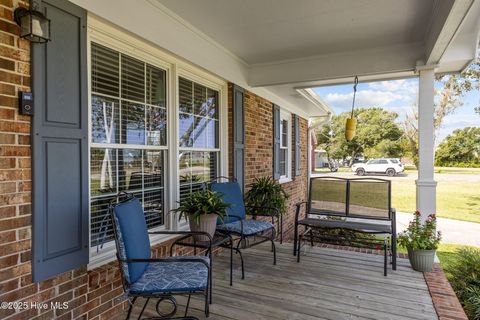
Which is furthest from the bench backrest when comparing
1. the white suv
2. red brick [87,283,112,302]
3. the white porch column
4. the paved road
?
the white suv

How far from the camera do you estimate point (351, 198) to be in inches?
151

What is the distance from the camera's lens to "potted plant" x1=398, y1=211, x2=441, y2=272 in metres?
3.14

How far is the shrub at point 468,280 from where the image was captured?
3033 mm

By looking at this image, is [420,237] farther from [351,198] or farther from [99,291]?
[99,291]

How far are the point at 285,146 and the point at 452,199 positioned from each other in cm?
963

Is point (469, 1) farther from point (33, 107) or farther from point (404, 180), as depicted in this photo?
point (404, 180)

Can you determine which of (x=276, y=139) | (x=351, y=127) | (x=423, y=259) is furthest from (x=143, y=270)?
(x=276, y=139)

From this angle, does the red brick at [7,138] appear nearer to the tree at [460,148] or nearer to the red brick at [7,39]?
the red brick at [7,39]

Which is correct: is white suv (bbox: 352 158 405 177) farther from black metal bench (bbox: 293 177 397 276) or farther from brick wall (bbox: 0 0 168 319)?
brick wall (bbox: 0 0 168 319)

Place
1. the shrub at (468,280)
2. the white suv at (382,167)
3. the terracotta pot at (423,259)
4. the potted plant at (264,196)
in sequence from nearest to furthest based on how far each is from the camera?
the shrub at (468,280), the terracotta pot at (423,259), the potted plant at (264,196), the white suv at (382,167)

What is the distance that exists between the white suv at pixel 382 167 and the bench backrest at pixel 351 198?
737 inches

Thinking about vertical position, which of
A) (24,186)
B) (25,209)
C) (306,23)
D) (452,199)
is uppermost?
(306,23)

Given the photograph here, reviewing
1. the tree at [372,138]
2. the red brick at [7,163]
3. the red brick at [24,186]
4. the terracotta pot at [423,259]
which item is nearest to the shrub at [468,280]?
the terracotta pot at [423,259]

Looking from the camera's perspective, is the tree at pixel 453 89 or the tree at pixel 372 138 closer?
the tree at pixel 453 89
